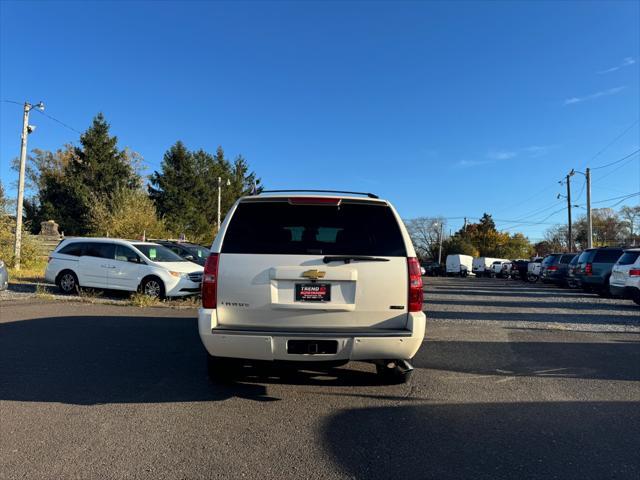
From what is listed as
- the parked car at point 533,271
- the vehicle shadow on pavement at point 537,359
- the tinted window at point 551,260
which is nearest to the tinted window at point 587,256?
the tinted window at point 551,260

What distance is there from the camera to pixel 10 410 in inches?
179

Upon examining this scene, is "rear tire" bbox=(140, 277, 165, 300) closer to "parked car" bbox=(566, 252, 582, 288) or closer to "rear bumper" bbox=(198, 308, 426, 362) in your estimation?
"rear bumper" bbox=(198, 308, 426, 362)

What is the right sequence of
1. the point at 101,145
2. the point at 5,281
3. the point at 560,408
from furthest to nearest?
the point at 101,145 < the point at 5,281 < the point at 560,408

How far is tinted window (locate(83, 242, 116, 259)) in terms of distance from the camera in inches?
548

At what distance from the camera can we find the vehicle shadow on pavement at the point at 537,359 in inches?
243

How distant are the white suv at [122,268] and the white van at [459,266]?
45624 millimetres

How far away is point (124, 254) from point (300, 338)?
35.5ft

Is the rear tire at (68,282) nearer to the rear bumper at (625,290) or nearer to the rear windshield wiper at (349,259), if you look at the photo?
the rear windshield wiper at (349,259)

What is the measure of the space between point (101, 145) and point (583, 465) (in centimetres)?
4823

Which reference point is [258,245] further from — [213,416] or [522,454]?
[522,454]

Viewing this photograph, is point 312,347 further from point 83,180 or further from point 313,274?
point 83,180

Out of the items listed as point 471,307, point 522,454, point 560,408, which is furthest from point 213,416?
point 471,307

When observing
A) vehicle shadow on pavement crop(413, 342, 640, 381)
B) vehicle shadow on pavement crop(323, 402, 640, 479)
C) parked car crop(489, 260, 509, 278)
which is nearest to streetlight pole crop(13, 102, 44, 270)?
vehicle shadow on pavement crop(413, 342, 640, 381)

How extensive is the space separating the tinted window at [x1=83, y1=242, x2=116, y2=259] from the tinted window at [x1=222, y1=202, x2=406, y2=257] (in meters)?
10.5
